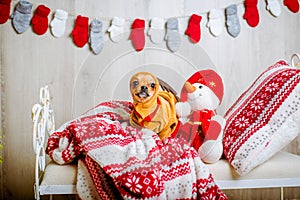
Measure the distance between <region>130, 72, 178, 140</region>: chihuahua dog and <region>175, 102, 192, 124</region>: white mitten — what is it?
3 cm

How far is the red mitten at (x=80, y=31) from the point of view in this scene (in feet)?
7.48

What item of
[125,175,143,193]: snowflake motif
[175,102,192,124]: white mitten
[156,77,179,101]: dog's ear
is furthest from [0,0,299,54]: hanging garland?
[125,175,143,193]: snowflake motif

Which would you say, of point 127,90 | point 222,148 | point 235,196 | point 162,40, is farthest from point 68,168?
point 235,196

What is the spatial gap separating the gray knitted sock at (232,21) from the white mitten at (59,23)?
Answer: 0.93 meters

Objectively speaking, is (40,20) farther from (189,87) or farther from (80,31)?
(189,87)

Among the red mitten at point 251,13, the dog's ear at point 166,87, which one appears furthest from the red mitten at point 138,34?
the red mitten at point 251,13

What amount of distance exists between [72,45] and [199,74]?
88 centimetres

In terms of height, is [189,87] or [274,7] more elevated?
[274,7]

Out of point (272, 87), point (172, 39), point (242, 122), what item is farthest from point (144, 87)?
point (172, 39)

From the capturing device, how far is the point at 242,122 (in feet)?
5.48

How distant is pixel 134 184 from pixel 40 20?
4.16 ft

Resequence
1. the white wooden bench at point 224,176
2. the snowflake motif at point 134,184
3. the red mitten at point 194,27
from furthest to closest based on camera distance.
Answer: the red mitten at point 194,27 → the white wooden bench at point 224,176 → the snowflake motif at point 134,184

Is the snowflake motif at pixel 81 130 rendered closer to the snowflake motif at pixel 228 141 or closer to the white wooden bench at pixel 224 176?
the white wooden bench at pixel 224 176

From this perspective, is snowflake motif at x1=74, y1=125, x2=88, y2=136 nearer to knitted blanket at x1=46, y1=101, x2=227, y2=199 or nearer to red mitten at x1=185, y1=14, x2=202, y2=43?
knitted blanket at x1=46, y1=101, x2=227, y2=199
